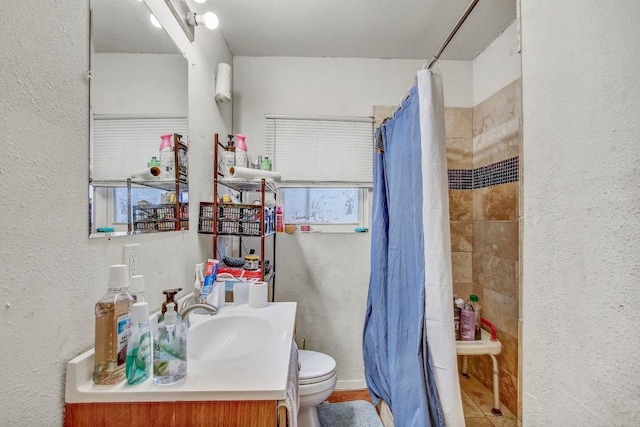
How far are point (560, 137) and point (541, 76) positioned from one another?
0.51 feet

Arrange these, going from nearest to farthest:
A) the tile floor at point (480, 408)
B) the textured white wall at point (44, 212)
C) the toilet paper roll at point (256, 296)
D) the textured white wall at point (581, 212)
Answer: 1. the textured white wall at point (581, 212)
2. the textured white wall at point (44, 212)
3. the toilet paper roll at point (256, 296)
4. the tile floor at point (480, 408)

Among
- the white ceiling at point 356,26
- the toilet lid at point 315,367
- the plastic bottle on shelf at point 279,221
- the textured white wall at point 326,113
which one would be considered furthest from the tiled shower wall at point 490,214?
the plastic bottle on shelf at point 279,221

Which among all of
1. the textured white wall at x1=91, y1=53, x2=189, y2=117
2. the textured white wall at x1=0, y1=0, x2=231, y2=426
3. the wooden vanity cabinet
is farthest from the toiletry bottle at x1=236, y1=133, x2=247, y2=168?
the wooden vanity cabinet

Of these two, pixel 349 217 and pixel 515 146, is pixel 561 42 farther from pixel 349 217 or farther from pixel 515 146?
Answer: pixel 349 217

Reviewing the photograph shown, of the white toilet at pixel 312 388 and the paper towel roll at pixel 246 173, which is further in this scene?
the paper towel roll at pixel 246 173

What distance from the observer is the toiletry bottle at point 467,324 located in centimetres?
182

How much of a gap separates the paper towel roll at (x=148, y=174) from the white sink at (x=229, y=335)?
1.97 ft

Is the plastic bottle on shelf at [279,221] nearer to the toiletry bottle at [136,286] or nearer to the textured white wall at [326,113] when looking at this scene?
the textured white wall at [326,113]

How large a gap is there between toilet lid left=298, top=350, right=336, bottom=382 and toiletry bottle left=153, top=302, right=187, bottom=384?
2.97ft

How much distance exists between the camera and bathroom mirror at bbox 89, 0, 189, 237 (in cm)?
84

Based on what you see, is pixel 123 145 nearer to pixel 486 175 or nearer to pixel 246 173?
pixel 246 173

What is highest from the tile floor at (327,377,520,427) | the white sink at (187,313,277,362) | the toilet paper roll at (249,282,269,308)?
the toilet paper roll at (249,282,269,308)

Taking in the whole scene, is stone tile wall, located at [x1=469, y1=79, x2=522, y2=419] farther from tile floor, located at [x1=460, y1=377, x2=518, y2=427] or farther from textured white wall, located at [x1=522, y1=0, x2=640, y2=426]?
textured white wall, located at [x1=522, y1=0, x2=640, y2=426]

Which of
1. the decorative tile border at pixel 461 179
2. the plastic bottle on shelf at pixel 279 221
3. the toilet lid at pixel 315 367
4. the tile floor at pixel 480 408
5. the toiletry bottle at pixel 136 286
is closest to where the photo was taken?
the toiletry bottle at pixel 136 286
